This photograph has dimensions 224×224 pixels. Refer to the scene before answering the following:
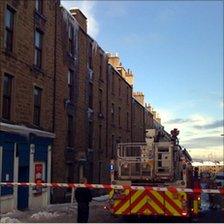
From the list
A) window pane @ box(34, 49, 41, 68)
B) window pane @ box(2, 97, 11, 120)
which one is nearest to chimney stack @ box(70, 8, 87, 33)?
window pane @ box(34, 49, 41, 68)

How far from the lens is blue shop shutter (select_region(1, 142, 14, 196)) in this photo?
65.7 ft

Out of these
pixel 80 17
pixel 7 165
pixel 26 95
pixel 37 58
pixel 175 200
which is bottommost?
pixel 175 200

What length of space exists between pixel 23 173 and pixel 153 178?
7645 mm

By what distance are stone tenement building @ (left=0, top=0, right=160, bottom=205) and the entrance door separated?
49 mm

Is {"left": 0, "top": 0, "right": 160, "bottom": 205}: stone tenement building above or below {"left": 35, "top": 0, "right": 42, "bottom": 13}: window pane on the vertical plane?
below

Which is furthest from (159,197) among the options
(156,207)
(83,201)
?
(83,201)

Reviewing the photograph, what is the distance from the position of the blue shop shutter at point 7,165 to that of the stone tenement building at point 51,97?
0.14 feet

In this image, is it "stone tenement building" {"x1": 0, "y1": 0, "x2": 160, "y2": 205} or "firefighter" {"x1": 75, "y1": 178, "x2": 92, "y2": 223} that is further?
"stone tenement building" {"x1": 0, "y1": 0, "x2": 160, "y2": 205}

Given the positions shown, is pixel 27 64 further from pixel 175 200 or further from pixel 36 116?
pixel 175 200

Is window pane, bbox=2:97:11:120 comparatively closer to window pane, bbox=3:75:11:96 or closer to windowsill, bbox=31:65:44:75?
Result: window pane, bbox=3:75:11:96

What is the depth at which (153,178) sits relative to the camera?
17844 mm

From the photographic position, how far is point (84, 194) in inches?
611

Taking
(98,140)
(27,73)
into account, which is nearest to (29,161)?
(27,73)

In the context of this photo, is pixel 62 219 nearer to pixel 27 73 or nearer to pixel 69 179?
pixel 27 73
